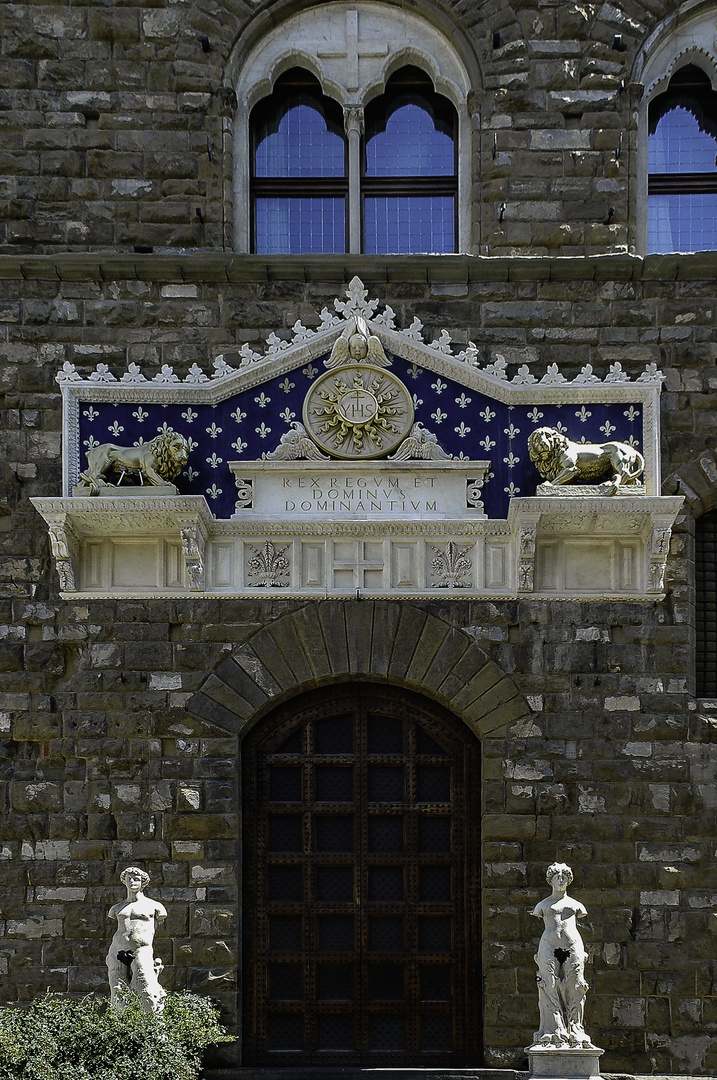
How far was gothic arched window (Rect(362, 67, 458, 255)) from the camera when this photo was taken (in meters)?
12.6

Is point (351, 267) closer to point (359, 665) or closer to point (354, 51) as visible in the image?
point (354, 51)

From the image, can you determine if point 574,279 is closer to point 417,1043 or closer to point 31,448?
point 31,448

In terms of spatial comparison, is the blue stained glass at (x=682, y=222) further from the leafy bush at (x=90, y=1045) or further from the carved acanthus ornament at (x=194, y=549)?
the leafy bush at (x=90, y=1045)

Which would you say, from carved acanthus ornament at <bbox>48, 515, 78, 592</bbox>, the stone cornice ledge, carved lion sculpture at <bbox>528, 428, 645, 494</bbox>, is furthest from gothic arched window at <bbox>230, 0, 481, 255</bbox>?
carved acanthus ornament at <bbox>48, 515, 78, 592</bbox>

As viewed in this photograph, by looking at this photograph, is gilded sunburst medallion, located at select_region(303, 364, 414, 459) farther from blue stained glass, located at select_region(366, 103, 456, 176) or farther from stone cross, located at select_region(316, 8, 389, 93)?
stone cross, located at select_region(316, 8, 389, 93)

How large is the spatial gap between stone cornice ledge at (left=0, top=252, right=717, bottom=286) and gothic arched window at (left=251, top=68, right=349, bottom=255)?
677 millimetres

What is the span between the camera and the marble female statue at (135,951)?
989 cm

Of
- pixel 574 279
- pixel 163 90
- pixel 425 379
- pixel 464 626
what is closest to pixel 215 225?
pixel 163 90

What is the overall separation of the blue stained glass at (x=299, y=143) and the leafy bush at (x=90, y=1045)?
23.9ft

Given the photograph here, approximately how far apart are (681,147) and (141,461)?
5.66m

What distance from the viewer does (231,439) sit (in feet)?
38.6

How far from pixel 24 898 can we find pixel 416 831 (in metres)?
3.21

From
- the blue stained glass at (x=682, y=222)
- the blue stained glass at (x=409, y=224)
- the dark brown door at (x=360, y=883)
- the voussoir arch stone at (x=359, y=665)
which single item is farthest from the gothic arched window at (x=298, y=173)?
the dark brown door at (x=360, y=883)

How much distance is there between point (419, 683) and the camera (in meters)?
11.4
